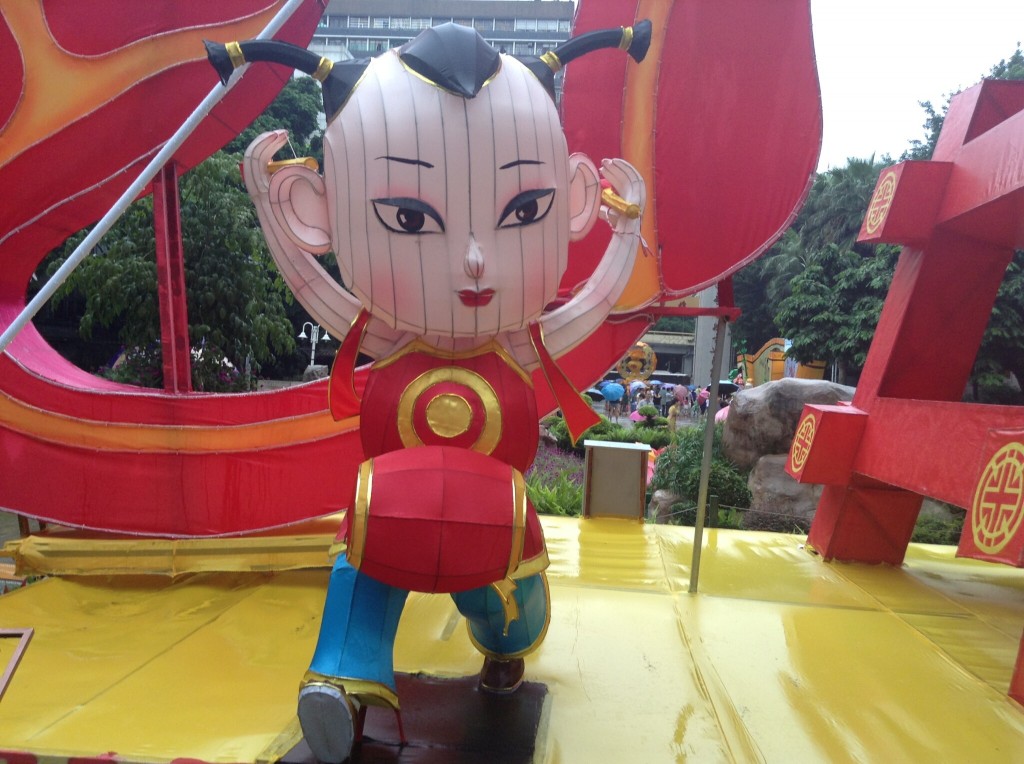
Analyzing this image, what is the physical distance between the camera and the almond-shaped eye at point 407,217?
196 centimetres

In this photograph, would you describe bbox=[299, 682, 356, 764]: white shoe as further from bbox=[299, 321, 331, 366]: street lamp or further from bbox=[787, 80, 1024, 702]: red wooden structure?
bbox=[299, 321, 331, 366]: street lamp

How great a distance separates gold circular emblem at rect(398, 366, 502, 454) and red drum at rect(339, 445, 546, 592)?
0.20 meters

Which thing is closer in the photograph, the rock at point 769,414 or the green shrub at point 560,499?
the green shrub at point 560,499

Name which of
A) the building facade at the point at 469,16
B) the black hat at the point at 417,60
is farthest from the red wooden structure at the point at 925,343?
the building facade at the point at 469,16

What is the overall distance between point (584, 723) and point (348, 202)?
1775mm

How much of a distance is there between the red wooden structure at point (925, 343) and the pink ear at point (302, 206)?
9.39 ft

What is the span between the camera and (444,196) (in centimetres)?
196

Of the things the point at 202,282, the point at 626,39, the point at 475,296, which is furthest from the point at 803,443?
the point at 202,282

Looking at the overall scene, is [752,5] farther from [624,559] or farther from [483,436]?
[624,559]

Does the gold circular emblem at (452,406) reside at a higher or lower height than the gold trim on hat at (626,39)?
lower

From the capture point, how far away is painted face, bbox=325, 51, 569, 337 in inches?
76.9

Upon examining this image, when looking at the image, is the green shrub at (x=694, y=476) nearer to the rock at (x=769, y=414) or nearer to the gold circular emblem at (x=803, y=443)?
the rock at (x=769, y=414)

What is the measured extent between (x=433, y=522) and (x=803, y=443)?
3.33 m

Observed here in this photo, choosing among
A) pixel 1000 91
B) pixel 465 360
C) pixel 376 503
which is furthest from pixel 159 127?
pixel 1000 91
